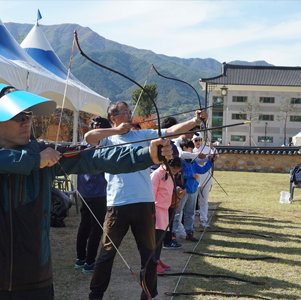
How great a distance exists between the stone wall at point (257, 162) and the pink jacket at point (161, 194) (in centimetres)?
1840

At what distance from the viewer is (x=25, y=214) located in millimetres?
1677

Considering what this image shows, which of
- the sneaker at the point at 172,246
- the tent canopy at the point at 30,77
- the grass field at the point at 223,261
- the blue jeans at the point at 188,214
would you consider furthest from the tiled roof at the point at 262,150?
the sneaker at the point at 172,246

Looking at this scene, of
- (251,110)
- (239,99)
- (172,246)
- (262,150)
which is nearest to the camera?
(172,246)

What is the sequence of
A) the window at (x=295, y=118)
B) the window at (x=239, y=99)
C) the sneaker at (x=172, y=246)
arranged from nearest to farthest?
the sneaker at (x=172, y=246) < the window at (x=295, y=118) < the window at (x=239, y=99)

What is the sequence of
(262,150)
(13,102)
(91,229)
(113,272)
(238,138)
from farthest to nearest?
1. (238,138)
2. (262,150)
3. (113,272)
4. (91,229)
5. (13,102)

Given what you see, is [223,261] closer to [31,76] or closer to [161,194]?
[161,194]

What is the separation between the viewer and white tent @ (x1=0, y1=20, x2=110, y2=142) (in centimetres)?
511

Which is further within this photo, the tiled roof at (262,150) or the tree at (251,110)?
the tree at (251,110)

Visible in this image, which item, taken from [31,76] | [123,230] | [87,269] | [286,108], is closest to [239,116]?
[286,108]

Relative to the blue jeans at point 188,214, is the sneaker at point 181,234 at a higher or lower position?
lower

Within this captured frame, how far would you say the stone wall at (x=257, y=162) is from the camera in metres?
21.2

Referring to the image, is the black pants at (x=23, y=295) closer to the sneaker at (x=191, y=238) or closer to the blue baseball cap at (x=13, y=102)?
the blue baseball cap at (x=13, y=102)

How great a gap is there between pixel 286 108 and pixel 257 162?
20311mm

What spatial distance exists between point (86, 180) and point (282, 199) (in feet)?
23.2
